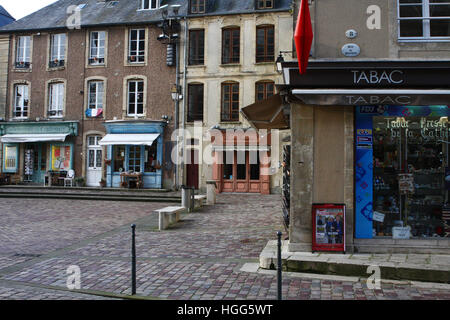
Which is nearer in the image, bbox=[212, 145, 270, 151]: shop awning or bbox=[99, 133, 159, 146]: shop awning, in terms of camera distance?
bbox=[212, 145, 270, 151]: shop awning

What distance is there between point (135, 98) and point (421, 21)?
56.0ft

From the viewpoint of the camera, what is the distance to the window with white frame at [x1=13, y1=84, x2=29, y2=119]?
23188mm

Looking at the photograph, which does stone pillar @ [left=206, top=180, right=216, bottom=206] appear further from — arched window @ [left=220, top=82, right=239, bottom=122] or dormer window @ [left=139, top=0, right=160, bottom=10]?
dormer window @ [left=139, top=0, right=160, bottom=10]

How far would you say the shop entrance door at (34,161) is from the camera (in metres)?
22.9

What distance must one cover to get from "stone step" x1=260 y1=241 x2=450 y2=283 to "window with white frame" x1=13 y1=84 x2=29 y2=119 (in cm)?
2100

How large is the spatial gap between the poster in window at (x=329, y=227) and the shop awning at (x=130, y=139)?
48.7 feet

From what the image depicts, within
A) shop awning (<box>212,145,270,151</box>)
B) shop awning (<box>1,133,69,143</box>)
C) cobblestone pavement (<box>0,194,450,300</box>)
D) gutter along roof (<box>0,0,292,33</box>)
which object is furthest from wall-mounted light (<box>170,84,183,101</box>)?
cobblestone pavement (<box>0,194,450,300</box>)

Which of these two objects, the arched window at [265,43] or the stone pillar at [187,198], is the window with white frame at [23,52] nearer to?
the arched window at [265,43]

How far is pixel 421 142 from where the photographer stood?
22.3 ft

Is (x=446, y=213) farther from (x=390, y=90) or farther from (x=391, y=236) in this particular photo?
(x=390, y=90)

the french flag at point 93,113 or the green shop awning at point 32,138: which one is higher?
the french flag at point 93,113

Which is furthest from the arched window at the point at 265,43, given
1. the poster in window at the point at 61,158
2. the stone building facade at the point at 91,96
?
the poster in window at the point at 61,158

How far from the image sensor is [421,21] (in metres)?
6.88


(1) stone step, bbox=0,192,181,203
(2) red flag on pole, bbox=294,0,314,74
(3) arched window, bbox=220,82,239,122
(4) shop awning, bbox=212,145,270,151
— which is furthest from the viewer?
(3) arched window, bbox=220,82,239,122
